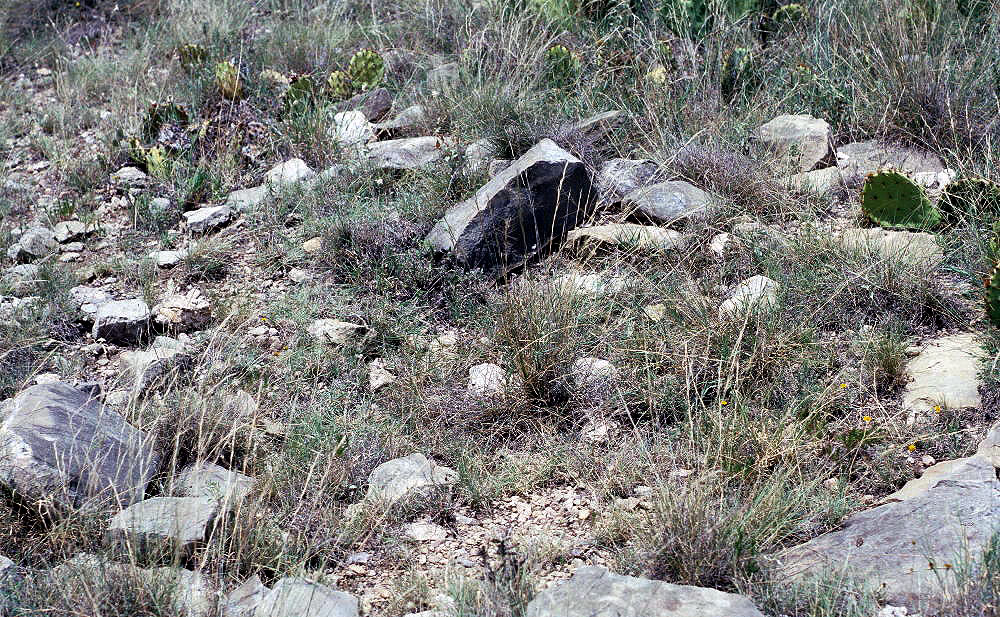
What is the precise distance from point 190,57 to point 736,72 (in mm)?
3803

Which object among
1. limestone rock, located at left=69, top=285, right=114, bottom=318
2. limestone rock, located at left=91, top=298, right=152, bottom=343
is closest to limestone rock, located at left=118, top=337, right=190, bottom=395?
limestone rock, located at left=91, top=298, right=152, bottom=343

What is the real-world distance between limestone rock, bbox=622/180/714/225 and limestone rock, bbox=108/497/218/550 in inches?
98.5

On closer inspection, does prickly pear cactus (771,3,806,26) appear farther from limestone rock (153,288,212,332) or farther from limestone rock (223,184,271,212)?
limestone rock (153,288,212,332)

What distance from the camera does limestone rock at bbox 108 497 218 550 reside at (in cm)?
245

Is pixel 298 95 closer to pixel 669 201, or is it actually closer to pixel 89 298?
pixel 89 298

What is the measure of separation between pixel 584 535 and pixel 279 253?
241cm

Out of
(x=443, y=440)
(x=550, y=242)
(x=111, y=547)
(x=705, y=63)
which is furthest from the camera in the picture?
(x=705, y=63)

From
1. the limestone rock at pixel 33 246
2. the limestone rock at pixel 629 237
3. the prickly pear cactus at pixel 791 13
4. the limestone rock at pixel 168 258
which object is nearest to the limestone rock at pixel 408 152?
the limestone rock at pixel 629 237

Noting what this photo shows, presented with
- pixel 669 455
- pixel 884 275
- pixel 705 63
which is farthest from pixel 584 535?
pixel 705 63

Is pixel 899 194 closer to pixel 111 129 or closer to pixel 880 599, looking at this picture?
pixel 880 599

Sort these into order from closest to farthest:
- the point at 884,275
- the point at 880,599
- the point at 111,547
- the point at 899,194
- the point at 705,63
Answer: the point at 880,599 → the point at 111,547 → the point at 884,275 → the point at 899,194 → the point at 705,63

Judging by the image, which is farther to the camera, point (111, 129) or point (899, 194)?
point (111, 129)

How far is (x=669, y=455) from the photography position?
9.29 feet

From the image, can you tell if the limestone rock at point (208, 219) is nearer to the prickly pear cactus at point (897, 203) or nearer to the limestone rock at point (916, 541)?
the prickly pear cactus at point (897, 203)
